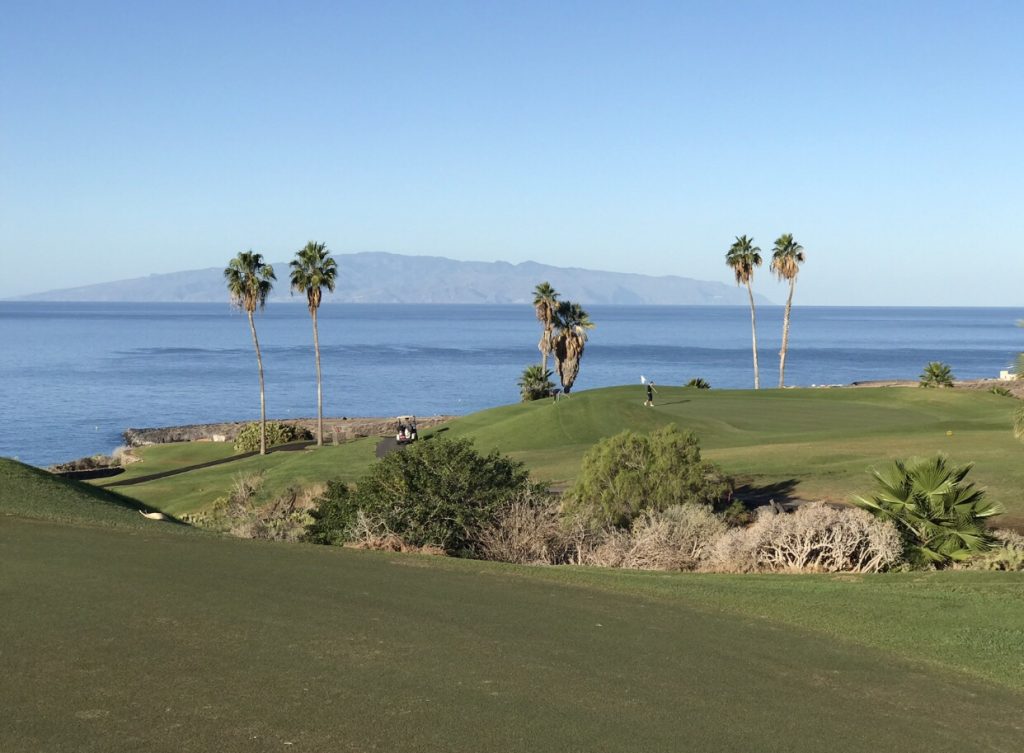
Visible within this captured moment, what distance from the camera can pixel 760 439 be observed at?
4353 centimetres

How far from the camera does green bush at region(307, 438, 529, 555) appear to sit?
2316 cm

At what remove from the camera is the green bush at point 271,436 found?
206 feet

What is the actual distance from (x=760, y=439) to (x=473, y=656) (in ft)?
109

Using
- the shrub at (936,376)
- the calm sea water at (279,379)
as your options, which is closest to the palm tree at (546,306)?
the calm sea water at (279,379)

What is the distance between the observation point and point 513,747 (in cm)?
909

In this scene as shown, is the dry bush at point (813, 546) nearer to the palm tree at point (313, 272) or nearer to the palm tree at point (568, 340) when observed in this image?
the palm tree at point (313, 272)

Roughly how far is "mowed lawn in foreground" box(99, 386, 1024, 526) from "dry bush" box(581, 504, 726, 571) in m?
7.55

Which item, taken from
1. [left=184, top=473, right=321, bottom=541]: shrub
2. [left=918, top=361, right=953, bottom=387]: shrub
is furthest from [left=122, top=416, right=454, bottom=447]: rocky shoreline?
[left=918, top=361, right=953, bottom=387]: shrub

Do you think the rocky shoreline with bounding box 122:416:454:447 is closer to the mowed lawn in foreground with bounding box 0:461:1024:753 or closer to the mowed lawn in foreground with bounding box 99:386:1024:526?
the mowed lawn in foreground with bounding box 99:386:1024:526

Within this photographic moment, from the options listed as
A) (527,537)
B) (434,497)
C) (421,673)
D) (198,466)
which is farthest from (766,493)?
(198,466)

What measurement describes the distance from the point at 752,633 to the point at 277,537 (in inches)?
559

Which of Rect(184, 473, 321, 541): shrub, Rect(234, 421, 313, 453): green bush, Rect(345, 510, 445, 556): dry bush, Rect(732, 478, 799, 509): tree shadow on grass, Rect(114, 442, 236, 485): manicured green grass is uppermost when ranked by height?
Rect(345, 510, 445, 556): dry bush

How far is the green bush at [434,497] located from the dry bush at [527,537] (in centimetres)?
30

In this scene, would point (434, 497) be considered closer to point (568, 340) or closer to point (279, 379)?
point (568, 340)
